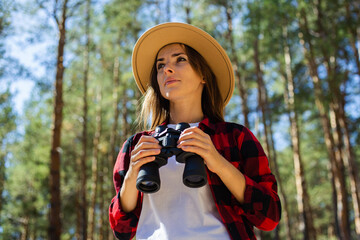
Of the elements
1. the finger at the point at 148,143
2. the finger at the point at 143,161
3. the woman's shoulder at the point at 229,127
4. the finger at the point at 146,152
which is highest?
the woman's shoulder at the point at 229,127

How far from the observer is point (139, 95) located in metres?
12.8

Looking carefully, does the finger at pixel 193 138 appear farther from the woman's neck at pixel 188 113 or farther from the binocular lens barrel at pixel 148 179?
the woman's neck at pixel 188 113

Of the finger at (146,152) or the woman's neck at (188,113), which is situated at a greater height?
the woman's neck at (188,113)

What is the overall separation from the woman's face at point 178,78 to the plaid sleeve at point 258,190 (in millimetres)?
386

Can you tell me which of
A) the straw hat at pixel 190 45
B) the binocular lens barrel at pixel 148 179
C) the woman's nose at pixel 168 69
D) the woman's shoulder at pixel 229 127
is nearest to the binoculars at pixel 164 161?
the binocular lens barrel at pixel 148 179

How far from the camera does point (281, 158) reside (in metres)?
22.9

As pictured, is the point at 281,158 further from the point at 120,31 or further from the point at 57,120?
the point at 57,120

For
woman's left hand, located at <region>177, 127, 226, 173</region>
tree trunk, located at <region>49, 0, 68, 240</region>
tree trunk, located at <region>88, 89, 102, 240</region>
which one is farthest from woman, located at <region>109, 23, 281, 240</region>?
tree trunk, located at <region>88, 89, 102, 240</region>

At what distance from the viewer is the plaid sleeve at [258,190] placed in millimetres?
1319

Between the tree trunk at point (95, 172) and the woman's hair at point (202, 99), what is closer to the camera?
the woman's hair at point (202, 99)

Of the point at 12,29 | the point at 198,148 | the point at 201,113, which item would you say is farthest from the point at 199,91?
the point at 12,29

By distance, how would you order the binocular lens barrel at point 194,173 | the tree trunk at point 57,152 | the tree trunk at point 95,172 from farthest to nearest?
the tree trunk at point 95,172, the tree trunk at point 57,152, the binocular lens barrel at point 194,173

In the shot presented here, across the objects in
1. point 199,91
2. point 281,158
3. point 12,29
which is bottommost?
point 199,91

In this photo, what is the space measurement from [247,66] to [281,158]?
791 centimetres
